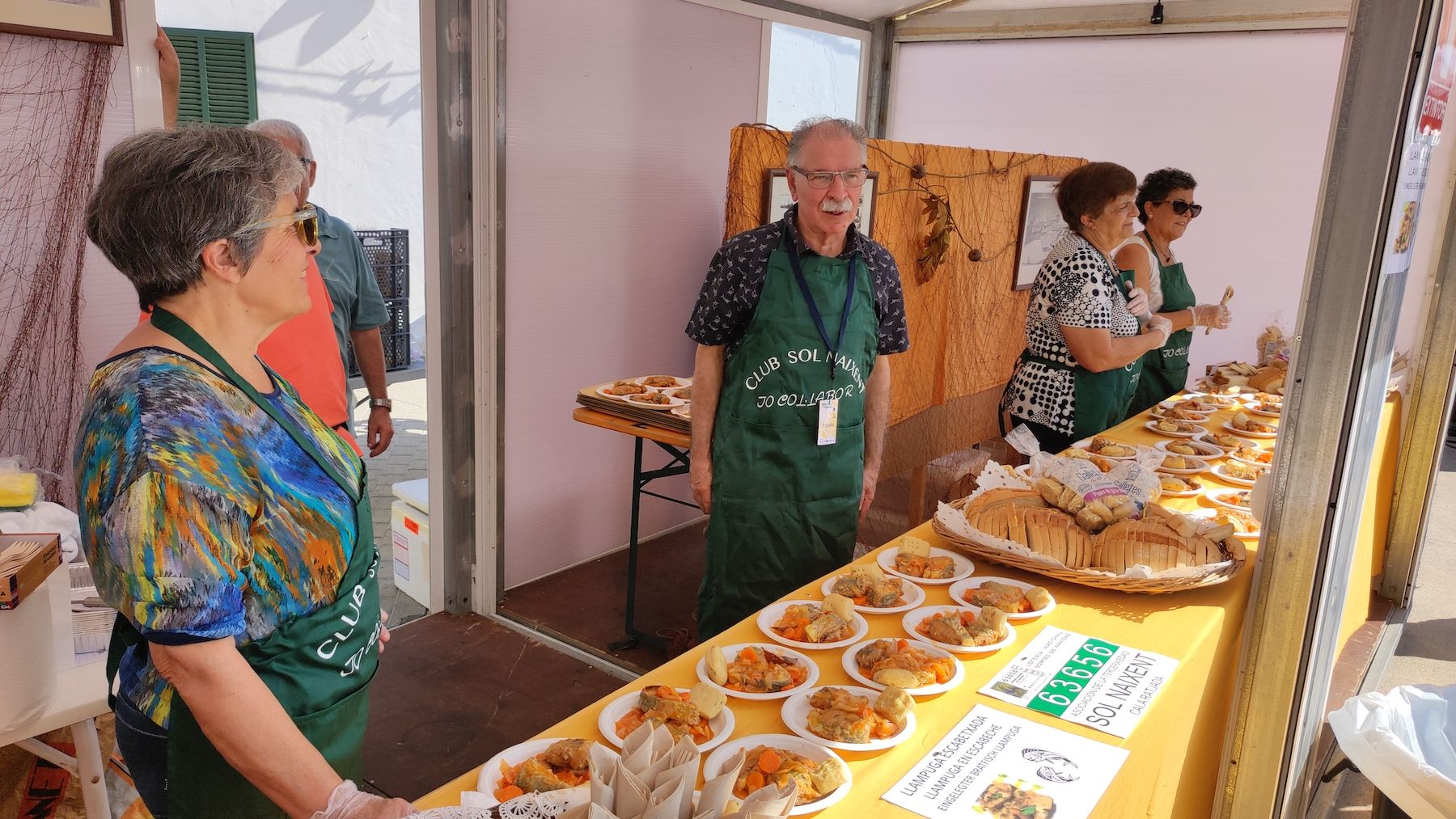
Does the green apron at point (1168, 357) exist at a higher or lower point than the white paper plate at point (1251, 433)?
higher

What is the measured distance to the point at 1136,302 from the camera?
3660mm

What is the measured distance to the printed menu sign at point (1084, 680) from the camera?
1662 millimetres

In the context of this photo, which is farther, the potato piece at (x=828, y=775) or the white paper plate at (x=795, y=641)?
the white paper plate at (x=795, y=641)

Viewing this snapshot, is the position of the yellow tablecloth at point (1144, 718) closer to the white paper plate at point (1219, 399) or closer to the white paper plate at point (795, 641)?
the white paper plate at point (795, 641)

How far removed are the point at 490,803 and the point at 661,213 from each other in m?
4.00

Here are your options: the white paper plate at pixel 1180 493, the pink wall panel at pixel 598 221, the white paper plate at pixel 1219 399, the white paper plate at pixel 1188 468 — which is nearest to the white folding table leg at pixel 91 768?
the pink wall panel at pixel 598 221

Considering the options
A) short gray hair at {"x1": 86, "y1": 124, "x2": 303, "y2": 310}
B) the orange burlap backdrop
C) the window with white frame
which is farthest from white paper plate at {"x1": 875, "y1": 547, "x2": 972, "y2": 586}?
the window with white frame

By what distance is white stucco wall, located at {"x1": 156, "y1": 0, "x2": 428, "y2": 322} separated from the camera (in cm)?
748

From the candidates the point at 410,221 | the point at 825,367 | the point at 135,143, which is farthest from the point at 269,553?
the point at 410,221

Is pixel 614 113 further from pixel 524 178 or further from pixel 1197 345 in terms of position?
pixel 1197 345

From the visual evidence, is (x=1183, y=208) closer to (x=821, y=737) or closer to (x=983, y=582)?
(x=983, y=582)

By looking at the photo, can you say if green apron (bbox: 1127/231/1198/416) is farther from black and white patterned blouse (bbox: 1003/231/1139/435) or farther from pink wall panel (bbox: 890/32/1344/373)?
pink wall panel (bbox: 890/32/1344/373)

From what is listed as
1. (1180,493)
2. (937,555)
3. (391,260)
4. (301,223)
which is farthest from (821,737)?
(391,260)

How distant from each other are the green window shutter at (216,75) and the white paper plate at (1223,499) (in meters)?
6.21
